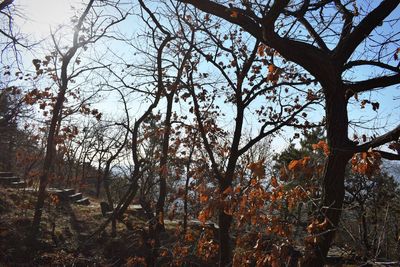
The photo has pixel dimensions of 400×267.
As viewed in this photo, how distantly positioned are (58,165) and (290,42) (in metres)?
32.6

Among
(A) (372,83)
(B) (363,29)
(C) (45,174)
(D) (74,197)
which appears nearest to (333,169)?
(A) (372,83)

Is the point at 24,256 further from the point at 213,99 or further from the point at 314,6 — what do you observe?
the point at 314,6

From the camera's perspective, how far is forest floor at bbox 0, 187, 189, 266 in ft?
37.2

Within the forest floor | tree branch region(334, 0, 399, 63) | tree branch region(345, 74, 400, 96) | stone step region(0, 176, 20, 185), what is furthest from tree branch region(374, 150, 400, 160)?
stone step region(0, 176, 20, 185)

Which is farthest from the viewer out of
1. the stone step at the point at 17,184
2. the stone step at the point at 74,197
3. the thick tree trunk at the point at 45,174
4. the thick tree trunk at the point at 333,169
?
the stone step at the point at 74,197

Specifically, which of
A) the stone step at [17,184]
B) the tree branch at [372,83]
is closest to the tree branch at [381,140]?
the tree branch at [372,83]

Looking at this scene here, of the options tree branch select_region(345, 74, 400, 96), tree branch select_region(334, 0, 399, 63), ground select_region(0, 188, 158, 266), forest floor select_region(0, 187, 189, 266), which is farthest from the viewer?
ground select_region(0, 188, 158, 266)

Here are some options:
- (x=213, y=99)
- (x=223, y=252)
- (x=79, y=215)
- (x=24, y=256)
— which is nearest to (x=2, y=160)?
(x=79, y=215)

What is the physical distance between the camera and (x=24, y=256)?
38.2ft

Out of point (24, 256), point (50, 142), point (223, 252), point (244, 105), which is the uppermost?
point (244, 105)

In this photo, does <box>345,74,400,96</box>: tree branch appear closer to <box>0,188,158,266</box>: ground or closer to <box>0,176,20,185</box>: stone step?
<box>0,188,158,266</box>: ground

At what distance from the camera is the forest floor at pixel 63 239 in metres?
11.4

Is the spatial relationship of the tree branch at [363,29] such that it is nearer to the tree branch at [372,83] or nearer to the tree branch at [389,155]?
the tree branch at [372,83]

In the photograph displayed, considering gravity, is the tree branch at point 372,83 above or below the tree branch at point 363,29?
below
